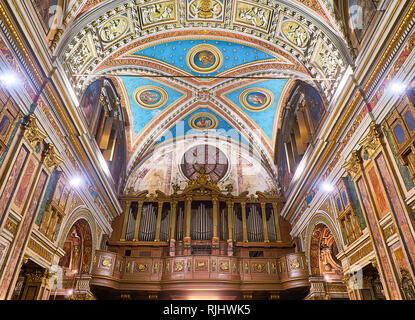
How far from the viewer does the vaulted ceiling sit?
9562 millimetres

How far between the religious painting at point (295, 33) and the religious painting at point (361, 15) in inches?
85.1

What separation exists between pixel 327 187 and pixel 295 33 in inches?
218

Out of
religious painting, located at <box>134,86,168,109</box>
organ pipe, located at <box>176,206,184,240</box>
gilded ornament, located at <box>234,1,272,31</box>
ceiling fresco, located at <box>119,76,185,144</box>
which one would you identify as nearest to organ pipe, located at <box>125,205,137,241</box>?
organ pipe, located at <box>176,206,184,240</box>

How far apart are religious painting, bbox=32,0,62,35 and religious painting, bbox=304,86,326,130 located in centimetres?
863

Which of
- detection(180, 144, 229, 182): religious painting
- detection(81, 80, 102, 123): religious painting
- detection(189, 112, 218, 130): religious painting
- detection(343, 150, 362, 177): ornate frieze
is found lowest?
detection(343, 150, 362, 177): ornate frieze

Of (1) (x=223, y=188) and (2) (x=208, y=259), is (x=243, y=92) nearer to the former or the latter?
(1) (x=223, y=188)

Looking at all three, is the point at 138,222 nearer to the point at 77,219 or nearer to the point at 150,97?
the point at 77,219

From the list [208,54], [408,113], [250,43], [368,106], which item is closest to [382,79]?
[368,106]

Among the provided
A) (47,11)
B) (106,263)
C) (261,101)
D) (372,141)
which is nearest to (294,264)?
(372,141)

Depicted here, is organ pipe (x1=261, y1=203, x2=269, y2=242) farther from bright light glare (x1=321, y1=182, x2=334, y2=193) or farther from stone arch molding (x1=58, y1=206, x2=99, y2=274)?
stone arch molding (x1=58, y1=206, x2=99, y2=274)

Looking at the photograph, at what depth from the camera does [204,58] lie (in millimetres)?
13531

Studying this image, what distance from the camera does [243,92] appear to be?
598 inches

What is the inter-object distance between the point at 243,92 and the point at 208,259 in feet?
27.2

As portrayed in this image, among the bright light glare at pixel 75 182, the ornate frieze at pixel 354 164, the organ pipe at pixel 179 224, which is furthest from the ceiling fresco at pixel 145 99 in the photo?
the ornate frieze at pixel 354 164
